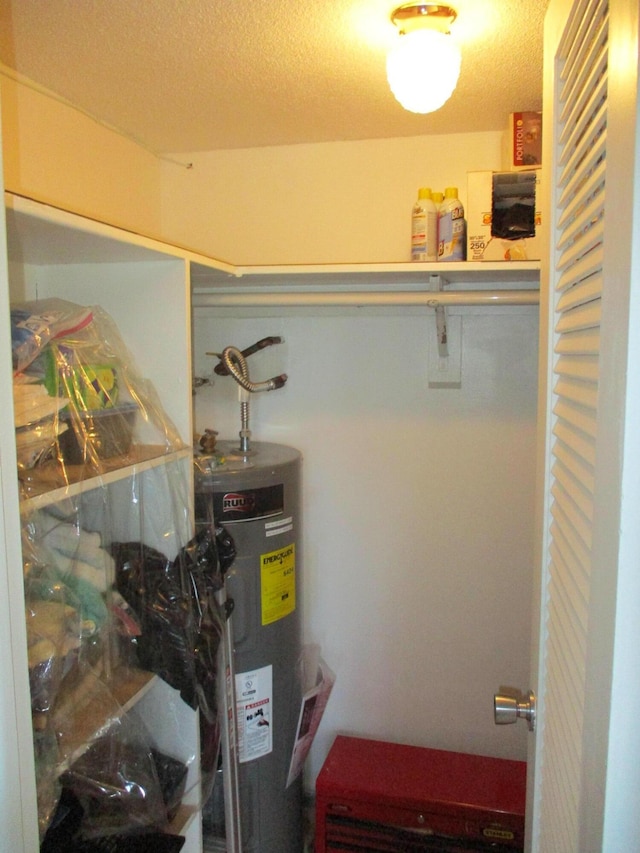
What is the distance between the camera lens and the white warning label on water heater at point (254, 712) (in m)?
1.67

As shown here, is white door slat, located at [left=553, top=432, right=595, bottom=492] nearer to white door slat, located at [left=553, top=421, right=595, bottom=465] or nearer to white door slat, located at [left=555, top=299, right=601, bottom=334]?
white door slat, located at [left=553, top=421, right=595, bottom=465]

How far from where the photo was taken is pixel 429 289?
5.87 ft

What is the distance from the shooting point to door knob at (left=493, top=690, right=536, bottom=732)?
98cm

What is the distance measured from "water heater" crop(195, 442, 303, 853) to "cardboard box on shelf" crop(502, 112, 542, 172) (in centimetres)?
98

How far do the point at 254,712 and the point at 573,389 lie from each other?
1.34 meters

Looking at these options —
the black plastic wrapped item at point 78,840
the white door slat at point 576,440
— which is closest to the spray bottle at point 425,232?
the white door slat at point 576,440

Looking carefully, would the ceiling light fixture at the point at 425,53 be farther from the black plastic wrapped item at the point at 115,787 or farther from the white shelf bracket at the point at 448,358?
the black plastic wrapped item at the point at 115,787

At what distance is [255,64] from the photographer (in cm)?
139

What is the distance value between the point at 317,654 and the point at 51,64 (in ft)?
5.85

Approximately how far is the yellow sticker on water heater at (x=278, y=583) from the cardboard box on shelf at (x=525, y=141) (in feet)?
3.88

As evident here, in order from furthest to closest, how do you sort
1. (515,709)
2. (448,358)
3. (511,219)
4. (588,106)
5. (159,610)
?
1. (448,358)
2. (511,219)
3. (159,610)
4. (515,709)
5. (588,106)

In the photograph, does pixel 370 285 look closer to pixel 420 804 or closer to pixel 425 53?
pixel 425 53

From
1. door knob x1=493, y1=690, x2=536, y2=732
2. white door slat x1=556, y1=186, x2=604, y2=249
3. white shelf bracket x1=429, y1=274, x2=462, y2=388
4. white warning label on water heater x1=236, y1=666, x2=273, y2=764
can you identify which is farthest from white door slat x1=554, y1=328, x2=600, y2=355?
white warning label on water heater x1=236, y1=666, x2=273, y2=764

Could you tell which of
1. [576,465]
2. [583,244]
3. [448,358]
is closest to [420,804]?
[448,358]
